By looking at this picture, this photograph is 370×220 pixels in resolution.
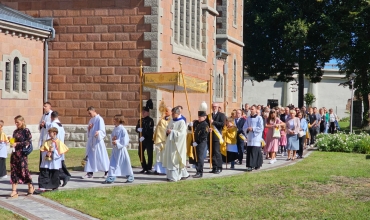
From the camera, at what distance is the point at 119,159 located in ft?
55.2

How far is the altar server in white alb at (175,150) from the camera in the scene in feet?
56.4

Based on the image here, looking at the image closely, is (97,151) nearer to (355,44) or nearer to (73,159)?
(73,159)

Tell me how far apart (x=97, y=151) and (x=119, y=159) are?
3.60ft

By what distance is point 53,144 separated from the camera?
1468 cm

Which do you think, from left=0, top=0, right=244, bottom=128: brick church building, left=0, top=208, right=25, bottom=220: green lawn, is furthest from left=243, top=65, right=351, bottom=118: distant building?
left=0, top=208, right=25, bottom=220: green lawn

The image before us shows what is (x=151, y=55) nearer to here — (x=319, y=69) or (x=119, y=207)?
(x=119, y=207)

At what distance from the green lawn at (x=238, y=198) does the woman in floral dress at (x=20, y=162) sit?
0.55 m

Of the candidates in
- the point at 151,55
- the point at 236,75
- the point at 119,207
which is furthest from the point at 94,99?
the point at 236,75

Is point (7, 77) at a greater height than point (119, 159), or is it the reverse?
point (7, 77)

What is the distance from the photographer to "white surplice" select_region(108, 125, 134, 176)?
54.7 ft

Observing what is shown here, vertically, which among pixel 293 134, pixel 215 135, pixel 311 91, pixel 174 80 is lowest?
pixel 293 134

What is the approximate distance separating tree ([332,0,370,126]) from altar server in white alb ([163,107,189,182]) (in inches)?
1079

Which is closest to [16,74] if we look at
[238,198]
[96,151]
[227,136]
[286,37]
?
[96,151]

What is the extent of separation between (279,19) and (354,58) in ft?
30.9
